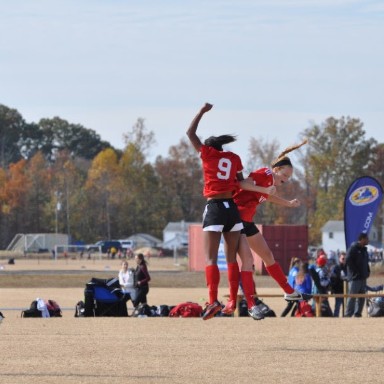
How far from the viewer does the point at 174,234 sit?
11606 cm

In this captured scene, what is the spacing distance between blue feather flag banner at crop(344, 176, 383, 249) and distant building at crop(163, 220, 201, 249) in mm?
83319

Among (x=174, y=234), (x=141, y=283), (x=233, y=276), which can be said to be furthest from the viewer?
(x=174, y=234)

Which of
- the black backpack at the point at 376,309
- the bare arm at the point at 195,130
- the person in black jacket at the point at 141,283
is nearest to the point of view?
the bare arm at the point at 195,130

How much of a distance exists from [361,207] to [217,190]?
522 inches

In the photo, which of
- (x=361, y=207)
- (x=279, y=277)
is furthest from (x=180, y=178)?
(x=279, y=277)

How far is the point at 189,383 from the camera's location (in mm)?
7887

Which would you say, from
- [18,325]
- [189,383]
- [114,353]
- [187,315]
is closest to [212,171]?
[114,353]

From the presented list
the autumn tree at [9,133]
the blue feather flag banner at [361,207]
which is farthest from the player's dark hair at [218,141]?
the autumn tree at [9,133]

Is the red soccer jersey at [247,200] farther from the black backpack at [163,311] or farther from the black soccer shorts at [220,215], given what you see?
the black backpack at [163,311]

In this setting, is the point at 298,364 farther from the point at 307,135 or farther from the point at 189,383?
the point at 307,135

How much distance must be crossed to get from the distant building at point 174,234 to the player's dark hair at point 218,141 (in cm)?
9612

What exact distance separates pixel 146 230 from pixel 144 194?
6.58 m

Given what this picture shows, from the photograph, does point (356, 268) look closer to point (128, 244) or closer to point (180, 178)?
point (128, 244)

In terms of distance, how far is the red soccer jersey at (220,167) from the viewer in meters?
10.3
